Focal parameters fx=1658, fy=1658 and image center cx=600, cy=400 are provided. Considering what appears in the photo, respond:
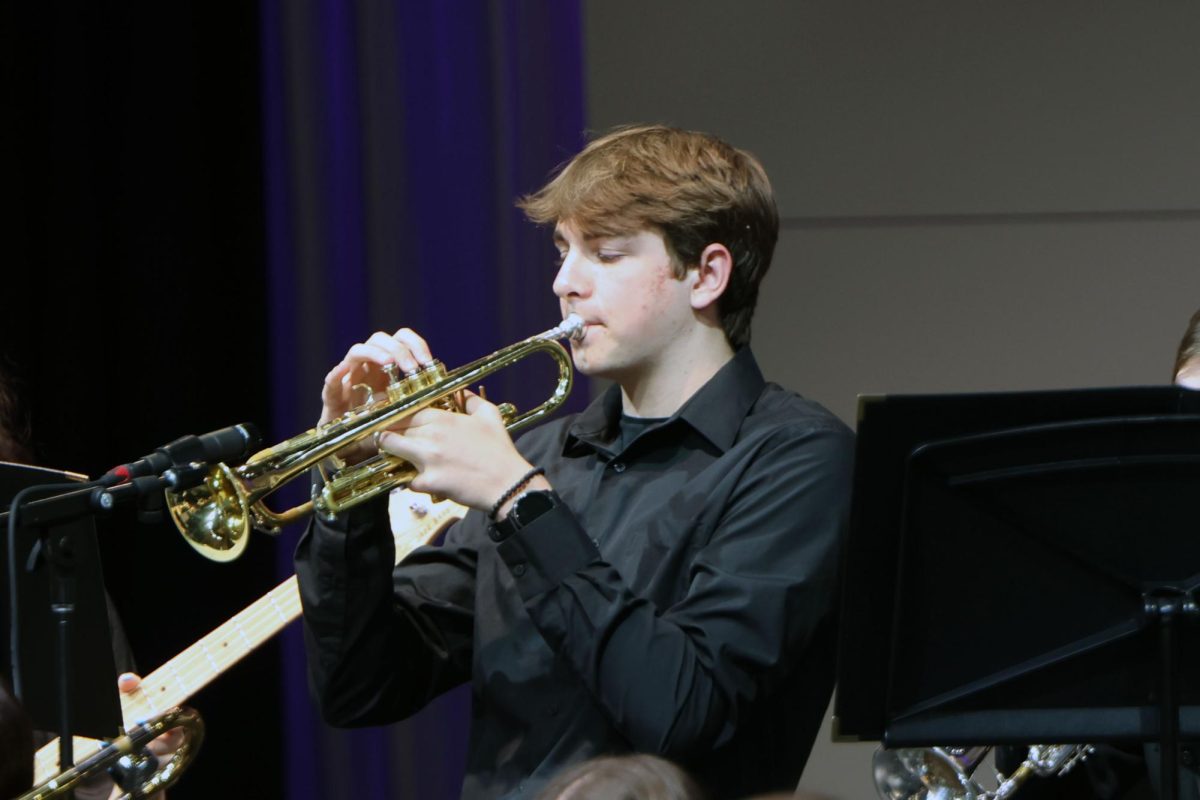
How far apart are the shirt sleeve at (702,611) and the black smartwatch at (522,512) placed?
13mm

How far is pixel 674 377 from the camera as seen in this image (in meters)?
2.63

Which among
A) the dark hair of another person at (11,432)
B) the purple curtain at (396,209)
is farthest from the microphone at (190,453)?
the purple curtain at (396,209)

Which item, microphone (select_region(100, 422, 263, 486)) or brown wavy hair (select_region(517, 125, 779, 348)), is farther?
brown wavy hair (select_region(517, 125, 779, 348))

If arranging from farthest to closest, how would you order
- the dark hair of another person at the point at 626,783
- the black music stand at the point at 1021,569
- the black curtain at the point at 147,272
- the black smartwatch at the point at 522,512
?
1. the black curtain at the point at 147,272
2. the black smartwatch at the point at 522,512
3. the black music stand at the point at 1021,569
4. the dark hair of another person at the point at 626,783

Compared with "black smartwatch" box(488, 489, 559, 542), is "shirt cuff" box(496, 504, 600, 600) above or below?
below

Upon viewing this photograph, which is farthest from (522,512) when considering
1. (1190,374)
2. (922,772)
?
(1190,374)

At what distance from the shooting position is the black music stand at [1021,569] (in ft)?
6.54

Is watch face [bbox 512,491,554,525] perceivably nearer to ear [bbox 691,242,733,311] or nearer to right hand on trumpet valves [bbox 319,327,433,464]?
right hand on trumpet valves [bbox 319,327,433,464]

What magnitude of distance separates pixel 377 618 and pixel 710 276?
75 cm

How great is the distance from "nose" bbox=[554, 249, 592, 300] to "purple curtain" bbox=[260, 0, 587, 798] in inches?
55.5

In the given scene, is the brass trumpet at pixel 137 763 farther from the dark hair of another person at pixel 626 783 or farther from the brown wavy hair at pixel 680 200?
the brown wavy hair at pixel 680 200

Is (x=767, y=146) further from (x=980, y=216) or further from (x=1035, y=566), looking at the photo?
(x=1035, y=566)

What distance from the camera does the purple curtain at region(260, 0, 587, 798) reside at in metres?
3.98

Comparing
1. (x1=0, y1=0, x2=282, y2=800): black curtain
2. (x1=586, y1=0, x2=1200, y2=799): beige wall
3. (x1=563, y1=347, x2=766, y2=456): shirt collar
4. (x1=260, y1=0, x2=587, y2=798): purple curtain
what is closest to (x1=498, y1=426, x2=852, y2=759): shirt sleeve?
(x1=563, y1=347, x2=766, y2=456): shirt collar
